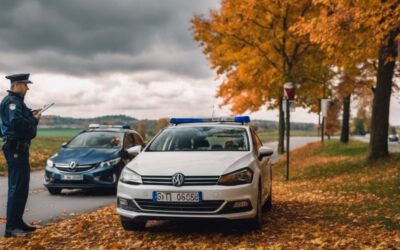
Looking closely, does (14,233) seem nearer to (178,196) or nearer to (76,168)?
(178,196)

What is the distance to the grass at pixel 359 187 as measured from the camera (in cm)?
931

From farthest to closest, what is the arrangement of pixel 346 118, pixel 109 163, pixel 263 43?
pixel 346 118, pixel 263 43, pixel 109 163

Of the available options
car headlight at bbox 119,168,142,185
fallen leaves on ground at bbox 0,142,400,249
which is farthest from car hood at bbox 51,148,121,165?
car headlight at bbox 119,168,142,185

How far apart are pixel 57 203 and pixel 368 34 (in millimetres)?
9962

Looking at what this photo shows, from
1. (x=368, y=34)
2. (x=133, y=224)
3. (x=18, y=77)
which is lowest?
(x=133, y=224)

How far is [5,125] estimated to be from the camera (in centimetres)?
733

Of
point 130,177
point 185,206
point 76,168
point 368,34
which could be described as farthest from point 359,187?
point 130,177

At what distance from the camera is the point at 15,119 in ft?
23.6

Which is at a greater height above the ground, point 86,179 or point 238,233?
point 86,179

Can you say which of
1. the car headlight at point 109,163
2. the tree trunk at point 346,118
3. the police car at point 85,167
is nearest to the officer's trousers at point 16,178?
the police car at point 85,167

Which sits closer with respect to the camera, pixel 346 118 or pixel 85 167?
pixel 85 167

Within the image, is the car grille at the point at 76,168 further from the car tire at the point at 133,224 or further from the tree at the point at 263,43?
the tree at the point at 263,43

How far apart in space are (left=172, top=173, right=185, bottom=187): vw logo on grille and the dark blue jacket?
2232 mm

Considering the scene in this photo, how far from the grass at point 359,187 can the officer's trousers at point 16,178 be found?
5.21m
